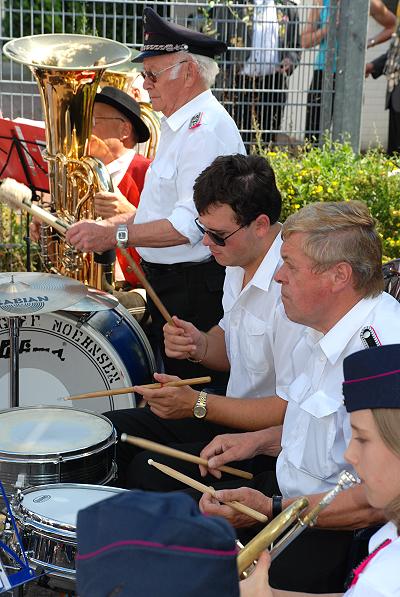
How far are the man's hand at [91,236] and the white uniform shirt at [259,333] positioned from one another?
2.62 feet

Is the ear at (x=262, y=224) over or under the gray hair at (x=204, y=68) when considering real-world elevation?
under

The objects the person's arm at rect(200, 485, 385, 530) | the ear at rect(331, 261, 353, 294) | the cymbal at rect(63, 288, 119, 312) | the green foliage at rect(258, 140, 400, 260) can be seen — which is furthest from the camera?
the green foliage at rect(258, 140, 400, 260)

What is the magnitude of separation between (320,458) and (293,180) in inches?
130

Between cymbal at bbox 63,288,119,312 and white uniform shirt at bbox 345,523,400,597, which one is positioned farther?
cymbal at bbox 63,288,119,312

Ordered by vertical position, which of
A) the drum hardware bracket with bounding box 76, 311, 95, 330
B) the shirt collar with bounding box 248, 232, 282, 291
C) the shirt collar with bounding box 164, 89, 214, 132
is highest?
the shirt collar with bounding box 164, 89, 214, 132

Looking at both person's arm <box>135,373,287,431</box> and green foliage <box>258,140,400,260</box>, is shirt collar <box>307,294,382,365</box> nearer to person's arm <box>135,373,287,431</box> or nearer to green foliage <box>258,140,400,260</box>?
person's arm <box>135,373,287,431</box>

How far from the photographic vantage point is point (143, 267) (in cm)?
429

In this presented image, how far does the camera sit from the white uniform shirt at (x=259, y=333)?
3.05 meters

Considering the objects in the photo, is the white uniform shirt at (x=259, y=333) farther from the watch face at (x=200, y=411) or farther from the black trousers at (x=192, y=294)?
the black trousers at (x=192, y=294)

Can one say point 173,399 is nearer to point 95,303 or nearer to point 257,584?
point 95,303

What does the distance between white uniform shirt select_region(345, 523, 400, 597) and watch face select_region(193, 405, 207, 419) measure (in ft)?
4.45

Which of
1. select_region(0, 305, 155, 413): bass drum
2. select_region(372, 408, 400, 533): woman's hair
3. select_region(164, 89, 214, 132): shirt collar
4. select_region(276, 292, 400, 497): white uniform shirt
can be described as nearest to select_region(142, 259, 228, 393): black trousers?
select_region(0, 305, 155, 413): bass drum

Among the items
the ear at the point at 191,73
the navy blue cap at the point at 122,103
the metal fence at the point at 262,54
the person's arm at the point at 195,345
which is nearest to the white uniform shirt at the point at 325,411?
the person's arm at the point at 195,345

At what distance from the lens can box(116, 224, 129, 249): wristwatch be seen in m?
3.78
